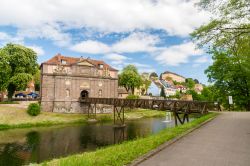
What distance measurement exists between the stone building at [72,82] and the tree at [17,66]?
9.39 feet

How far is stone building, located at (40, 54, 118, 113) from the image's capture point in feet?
135

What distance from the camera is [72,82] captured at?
143 ft

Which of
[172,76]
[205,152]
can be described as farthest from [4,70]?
[172,76]

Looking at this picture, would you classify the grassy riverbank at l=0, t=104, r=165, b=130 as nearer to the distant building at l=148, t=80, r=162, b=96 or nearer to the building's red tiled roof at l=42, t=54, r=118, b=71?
the building's red tiled roof at l=42, t=54, r=118, b=71

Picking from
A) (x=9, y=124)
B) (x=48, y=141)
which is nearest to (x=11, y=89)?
(x=9, y=124)

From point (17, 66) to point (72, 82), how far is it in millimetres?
10366

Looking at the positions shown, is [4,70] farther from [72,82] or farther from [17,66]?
[72,82]

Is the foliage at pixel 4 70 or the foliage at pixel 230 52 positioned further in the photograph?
the foliage at pixel 4 70

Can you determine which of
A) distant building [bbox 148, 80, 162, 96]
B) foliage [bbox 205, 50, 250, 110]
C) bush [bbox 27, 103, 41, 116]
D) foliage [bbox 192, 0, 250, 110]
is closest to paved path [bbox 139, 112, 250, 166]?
foliage [bbox 192, 0, 250, 110]

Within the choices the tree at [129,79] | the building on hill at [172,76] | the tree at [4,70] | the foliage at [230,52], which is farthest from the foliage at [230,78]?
the building on hill at [172,76]

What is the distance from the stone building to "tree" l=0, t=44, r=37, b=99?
9.39 ft

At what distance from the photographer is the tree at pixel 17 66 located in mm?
37812

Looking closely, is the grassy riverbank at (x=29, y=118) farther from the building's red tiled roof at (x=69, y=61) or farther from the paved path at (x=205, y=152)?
the paved path at (x=205, y=152)

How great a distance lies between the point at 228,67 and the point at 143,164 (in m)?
29.1
